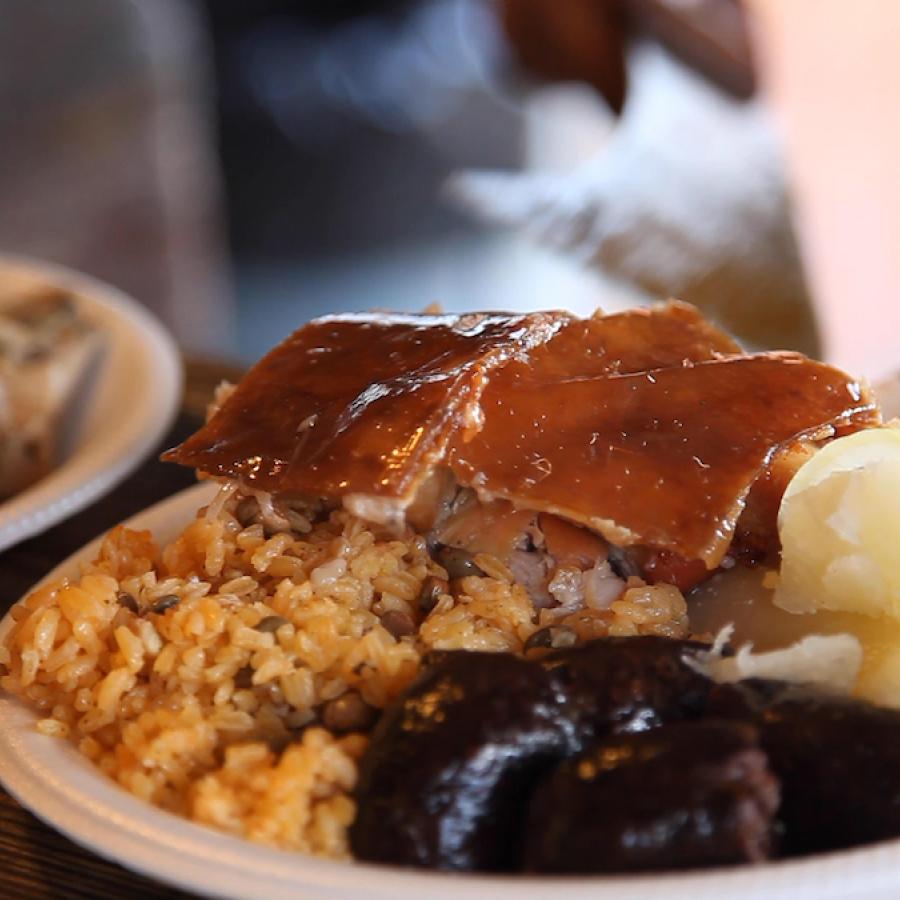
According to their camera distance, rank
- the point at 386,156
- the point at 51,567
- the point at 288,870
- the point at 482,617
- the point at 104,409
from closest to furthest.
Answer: the point at 288,870 → the point at 482,617 → the point at 51,567 → the point at 104,409 → the point at 386,156

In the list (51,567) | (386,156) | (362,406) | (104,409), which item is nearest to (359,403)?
(362,406)

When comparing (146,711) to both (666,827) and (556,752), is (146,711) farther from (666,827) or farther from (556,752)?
(666,827)

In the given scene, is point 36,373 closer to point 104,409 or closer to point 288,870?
point 104,409

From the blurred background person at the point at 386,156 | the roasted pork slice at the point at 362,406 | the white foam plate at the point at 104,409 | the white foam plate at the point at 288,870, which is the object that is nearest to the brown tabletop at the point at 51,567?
the white foam plate at the point at 104,409

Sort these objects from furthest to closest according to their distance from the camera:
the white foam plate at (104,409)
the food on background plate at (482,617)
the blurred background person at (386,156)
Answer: the blurred background person at (386,156) → the white foam plate at (104,409) → the food on background plate at (482,617)

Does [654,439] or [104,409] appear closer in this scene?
[654,439]

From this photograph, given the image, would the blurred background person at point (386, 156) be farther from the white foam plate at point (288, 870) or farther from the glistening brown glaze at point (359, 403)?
the white foam plate at point (288, 870)

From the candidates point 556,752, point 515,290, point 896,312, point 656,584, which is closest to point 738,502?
point 656,584
